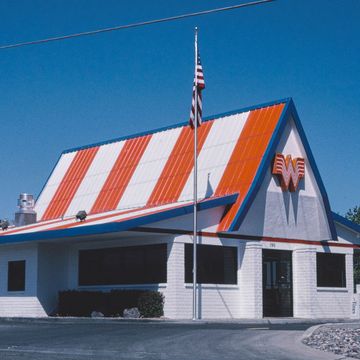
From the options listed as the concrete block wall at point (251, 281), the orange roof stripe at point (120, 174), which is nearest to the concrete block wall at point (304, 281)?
the concrete block wall at point (251, 281)

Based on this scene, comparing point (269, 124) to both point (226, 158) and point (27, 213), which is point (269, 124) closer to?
point (226, 158)

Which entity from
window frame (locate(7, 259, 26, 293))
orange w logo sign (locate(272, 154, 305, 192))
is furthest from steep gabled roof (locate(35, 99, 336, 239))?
window frame (locate(7, 259, 26, 293))

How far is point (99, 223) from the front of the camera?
28.8 metres

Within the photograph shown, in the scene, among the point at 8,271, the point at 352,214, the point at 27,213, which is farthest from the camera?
the point at 352,214

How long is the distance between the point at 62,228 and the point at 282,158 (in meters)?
9.31

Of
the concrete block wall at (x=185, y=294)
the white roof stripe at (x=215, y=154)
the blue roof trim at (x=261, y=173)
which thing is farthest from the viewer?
the white roof stripe at (x=215, y=154)

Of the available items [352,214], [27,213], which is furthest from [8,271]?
[352,214]

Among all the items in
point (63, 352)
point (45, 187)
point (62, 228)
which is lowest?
point (63, 352)

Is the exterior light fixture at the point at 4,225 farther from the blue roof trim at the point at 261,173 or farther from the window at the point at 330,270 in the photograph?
the window at the point at 330,270

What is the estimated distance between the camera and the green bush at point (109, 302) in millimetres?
28875

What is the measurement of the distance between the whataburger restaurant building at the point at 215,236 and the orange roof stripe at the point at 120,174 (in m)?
0.08

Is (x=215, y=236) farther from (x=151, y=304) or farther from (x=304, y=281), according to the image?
(x=304, y=281)

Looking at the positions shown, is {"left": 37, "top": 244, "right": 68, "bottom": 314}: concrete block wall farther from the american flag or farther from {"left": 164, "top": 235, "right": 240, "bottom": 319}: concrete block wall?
the american flag

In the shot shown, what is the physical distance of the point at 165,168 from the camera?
3484 centimetres
